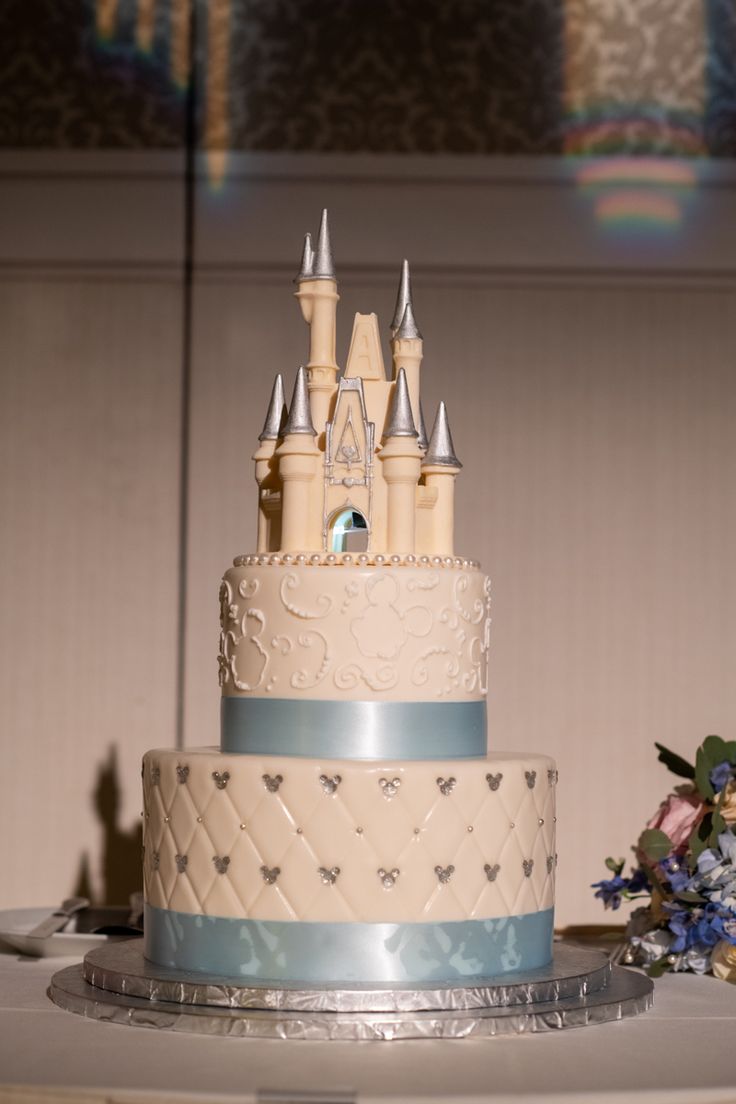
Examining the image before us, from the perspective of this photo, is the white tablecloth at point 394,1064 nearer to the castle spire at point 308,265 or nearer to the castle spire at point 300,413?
the castle spire at point 300,413

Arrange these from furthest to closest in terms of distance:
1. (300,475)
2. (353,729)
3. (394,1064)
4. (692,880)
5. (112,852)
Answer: (112,852) < (692,880) < (300,475) < (353,729) < (394,1064)

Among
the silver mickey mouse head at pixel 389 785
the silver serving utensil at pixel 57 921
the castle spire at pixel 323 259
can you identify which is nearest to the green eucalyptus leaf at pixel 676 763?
the silver mickey mouse head at pixel 389 785

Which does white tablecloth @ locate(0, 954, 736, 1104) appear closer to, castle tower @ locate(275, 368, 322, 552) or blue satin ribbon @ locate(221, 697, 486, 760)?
blue satin ribbon @ locate(221, 697, 486, 760)

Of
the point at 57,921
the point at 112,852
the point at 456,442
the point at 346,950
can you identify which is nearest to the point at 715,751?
the point at 346,950

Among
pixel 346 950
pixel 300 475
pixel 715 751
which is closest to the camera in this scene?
pixel 346 950

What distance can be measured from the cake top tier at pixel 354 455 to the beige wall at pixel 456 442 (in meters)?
1.72

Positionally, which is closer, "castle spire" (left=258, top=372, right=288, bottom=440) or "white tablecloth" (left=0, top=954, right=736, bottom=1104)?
"white tablecloth" (left=0, top=954, right=736, bottom=1104)

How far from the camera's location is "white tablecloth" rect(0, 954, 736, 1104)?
1.76 m

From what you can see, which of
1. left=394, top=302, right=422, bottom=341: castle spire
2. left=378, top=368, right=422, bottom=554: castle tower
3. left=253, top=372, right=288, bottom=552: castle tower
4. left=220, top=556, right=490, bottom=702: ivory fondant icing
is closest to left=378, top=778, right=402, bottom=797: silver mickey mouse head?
left=220, top=556, right=490, bottom=702: ivory fondant icing

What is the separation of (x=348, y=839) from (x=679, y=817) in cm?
76

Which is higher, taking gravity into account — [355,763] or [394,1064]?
[355,763]

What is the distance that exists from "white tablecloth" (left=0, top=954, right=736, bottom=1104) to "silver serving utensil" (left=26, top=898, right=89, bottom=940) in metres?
0.56

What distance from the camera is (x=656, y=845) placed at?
266 cm

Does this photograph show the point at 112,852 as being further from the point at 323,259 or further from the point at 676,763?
the point at 323,259
